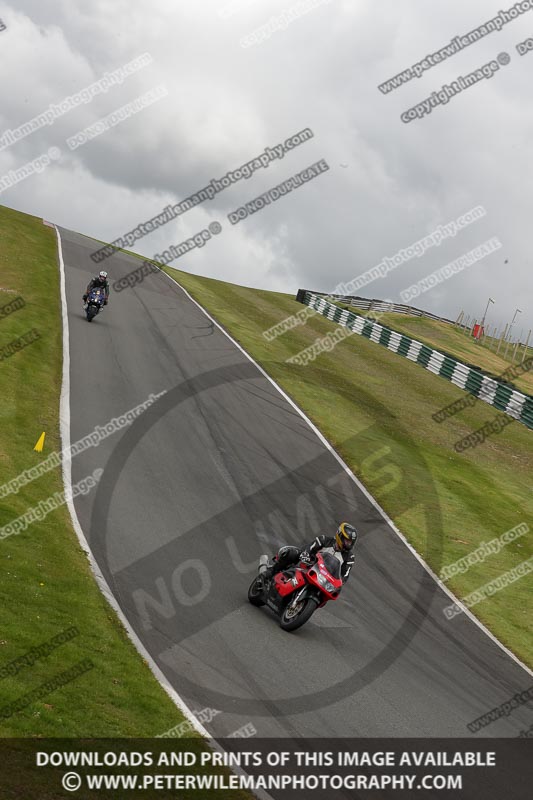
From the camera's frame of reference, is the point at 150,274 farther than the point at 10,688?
Yes

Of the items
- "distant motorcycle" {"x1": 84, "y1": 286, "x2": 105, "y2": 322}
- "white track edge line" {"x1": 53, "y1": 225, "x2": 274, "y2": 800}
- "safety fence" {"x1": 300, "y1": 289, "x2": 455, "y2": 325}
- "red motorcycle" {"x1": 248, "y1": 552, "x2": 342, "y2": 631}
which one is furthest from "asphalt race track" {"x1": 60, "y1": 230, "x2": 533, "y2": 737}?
"safety fence" {"x1": 300, "y1": 289, "x2": 455, "y2": 325}

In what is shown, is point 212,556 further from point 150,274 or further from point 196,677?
point 150,274

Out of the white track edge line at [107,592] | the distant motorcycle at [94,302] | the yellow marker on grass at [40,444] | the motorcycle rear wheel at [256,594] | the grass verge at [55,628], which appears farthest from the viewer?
the distant motorcycle at [94,302]

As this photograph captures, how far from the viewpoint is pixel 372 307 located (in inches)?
2736

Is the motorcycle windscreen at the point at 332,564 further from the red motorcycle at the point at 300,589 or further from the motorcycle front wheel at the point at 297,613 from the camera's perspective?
the motorcycle front wheel at the point at 297,613

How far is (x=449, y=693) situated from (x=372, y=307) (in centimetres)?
5930

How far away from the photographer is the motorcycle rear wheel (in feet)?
40.7

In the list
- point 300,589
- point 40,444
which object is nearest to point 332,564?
point 300,589

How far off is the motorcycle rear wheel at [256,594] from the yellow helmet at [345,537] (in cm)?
139

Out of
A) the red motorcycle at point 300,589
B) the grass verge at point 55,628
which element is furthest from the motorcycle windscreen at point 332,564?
the grass verge at point 55,628

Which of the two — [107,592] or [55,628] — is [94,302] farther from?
[55,628]

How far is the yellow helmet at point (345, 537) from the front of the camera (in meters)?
11.9

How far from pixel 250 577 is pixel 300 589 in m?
1.70

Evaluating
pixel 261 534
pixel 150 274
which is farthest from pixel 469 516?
pixel 150 274
